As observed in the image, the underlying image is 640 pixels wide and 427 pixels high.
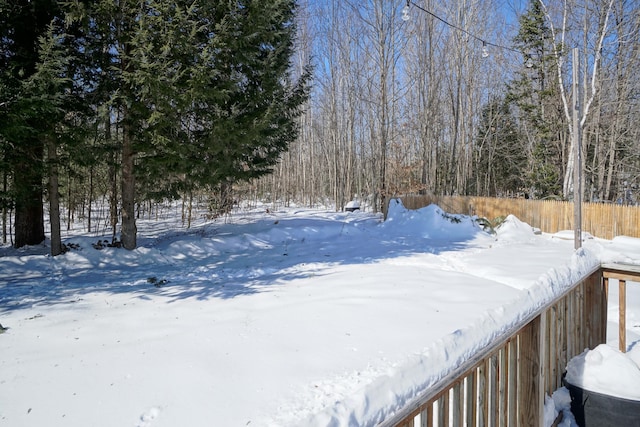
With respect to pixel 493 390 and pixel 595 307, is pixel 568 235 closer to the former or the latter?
pixel 595 307

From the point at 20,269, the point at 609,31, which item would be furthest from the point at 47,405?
the point at 609,31

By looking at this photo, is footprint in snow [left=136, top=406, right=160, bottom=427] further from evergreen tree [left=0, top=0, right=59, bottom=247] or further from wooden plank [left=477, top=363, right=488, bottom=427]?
evergreen tree [left=0, top=0, right=59, bottom=247]

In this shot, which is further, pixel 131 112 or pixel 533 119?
pixel 533 119

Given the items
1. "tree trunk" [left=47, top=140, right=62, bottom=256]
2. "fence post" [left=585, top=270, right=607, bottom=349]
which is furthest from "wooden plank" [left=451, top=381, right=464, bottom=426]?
"tree trunk" [left=47, top=140, right=62, bottom=256]

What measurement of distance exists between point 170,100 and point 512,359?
6725 millimetres

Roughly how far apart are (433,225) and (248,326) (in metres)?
9.52

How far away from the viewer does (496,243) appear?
1047 cm

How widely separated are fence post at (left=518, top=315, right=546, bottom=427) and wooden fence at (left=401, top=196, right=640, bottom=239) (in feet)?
38.6

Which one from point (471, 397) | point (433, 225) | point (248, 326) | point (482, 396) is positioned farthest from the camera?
point (433, 225)

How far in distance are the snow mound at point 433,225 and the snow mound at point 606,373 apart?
333 inches

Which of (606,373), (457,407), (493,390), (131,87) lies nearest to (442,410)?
(457,407)

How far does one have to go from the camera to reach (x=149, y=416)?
2467 mm

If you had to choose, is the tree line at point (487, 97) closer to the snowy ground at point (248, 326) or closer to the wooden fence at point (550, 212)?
the wooden fence at point (550, 212)

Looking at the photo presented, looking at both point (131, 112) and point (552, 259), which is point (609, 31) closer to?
point (552, 259)
